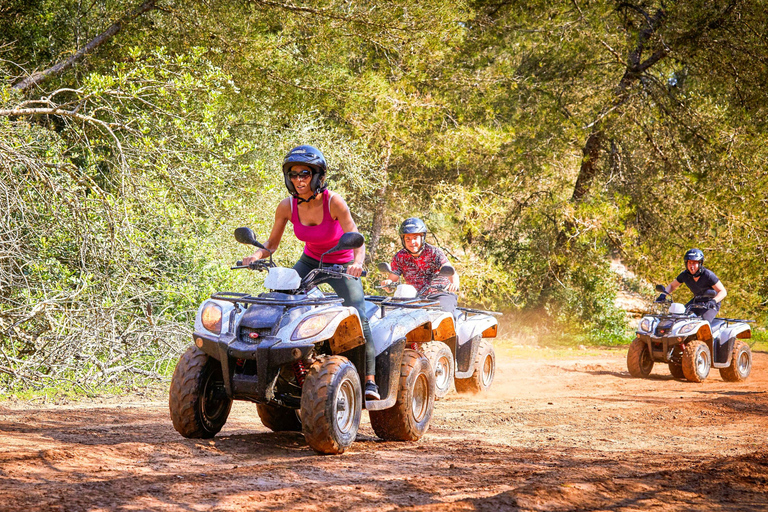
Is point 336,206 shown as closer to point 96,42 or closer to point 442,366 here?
point 442,366

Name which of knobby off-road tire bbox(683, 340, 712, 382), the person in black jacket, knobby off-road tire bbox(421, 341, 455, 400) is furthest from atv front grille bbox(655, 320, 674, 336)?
knobby off-road tire bbox(421, 341, 455, 400)

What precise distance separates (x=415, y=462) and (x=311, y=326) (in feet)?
3.77

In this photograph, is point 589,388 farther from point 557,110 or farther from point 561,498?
point 557,110

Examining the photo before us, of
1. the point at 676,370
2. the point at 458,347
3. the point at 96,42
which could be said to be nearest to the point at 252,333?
the point at 458,347

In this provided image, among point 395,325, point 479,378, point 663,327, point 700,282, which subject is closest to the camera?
point 395,325

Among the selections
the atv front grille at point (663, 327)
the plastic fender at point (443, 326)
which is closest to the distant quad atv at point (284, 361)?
the plastic fender at point (443, 326)

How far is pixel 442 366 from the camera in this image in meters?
9.48

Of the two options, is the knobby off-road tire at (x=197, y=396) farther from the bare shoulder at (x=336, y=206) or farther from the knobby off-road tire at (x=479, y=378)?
the knobby off-road tire at (x=479, y=378)

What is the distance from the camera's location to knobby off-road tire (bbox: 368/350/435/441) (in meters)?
6.27

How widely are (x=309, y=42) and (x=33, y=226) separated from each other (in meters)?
6.28

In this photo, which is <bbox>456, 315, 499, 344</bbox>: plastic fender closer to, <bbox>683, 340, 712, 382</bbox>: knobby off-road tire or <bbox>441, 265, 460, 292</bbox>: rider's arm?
<bbox>441, 265, 460, 292</bbox>: rider's arm

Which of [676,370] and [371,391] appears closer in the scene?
[371,391]

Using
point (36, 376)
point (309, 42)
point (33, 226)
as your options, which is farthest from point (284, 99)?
point (36, 376)

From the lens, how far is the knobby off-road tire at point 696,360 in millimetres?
12555
